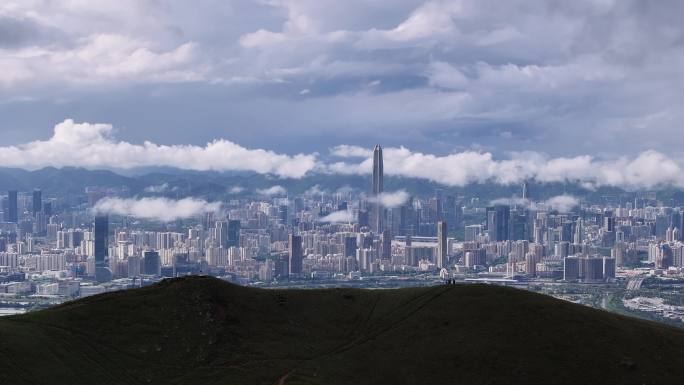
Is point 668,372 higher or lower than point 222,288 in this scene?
lower

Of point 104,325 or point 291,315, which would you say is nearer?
point 104,325

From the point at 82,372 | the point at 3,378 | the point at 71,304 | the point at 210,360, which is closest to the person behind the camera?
the point at 3,378

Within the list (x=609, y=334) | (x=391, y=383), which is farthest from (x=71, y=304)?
(x=609, y=334)

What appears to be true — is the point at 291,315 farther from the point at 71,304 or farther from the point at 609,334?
the point at 609,334

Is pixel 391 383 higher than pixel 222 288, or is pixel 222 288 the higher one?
pixel 222 288

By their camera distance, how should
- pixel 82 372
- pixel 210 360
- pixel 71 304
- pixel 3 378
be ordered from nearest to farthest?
pixel 3 378, pixel 82 372, pixel 210 360, pixel 71 304

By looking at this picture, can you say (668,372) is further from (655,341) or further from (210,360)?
(210,360)
